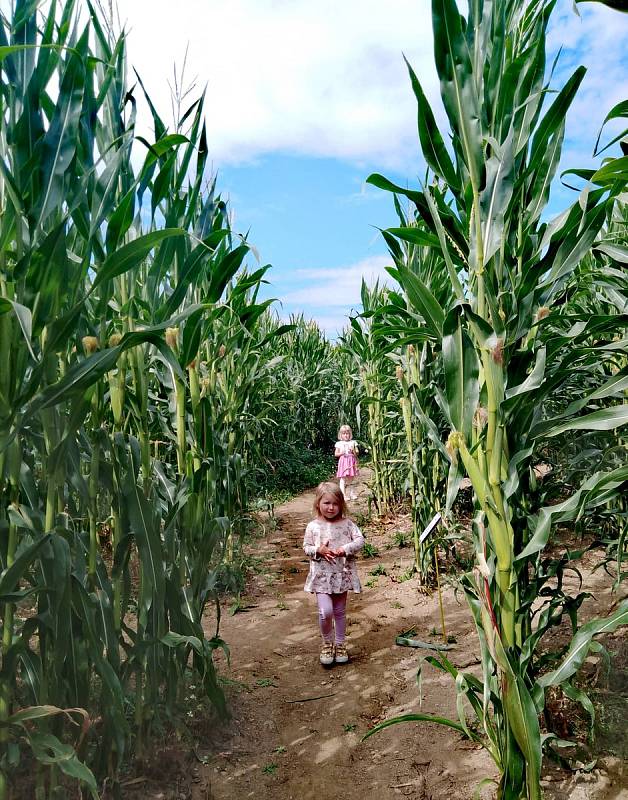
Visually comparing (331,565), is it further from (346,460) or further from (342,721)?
(346,460)

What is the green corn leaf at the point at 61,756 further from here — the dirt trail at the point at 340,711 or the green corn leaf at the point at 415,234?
the green corn leaf at the point at 415,234

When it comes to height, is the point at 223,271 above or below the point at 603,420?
above

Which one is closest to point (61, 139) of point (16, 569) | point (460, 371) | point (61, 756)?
point (16, 569)

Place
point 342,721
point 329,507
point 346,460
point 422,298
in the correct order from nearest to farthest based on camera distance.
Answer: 1. point 422,298
2. point 342,721
3. point 329,507
4. point 346,460

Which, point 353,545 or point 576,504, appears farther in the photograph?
point 353,545

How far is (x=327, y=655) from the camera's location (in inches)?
144

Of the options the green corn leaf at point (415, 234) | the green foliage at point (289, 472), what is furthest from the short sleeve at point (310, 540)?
the green foliage at point (289, 472)

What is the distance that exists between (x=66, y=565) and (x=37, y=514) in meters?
0.18

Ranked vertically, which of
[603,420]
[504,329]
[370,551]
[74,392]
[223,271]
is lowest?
[370,551]

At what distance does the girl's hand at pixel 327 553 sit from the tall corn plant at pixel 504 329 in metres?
1.56

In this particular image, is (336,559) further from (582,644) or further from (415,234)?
(415,234)

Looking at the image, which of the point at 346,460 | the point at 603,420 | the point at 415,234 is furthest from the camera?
the point at 346,460

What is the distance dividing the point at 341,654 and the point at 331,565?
0.56m

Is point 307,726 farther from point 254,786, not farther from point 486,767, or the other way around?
point 486,767
